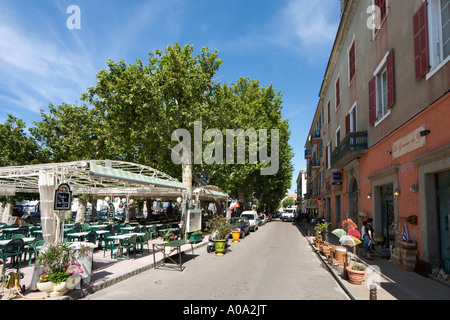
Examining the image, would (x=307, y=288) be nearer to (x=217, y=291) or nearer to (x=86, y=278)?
(x=217, y=291)

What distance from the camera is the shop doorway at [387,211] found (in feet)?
40.2

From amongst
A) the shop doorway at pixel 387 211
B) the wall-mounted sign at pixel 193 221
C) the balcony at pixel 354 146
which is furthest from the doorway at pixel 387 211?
the wall-mounted sign at pixel 193 221

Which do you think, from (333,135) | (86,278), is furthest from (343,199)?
(86,278)

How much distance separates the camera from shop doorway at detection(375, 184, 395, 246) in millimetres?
12258

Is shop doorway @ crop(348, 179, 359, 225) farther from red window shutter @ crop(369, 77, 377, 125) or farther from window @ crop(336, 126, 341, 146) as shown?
red window shutter @ crop(369, 77, 377, 125)

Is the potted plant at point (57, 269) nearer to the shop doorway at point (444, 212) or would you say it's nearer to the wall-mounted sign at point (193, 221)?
the shop doorway at point (444, 212)

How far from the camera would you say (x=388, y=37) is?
11.9 metres

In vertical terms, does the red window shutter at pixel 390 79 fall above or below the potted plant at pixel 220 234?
above

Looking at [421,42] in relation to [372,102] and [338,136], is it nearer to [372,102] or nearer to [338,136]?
[372,102]

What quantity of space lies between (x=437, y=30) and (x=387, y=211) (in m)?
7.66

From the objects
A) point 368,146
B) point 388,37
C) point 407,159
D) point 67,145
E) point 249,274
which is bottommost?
point 249,274

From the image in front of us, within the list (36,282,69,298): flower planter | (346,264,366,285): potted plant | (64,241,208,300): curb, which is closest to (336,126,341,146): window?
(346,264,366,285): potted plant

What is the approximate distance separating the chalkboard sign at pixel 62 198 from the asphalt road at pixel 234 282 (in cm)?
240
